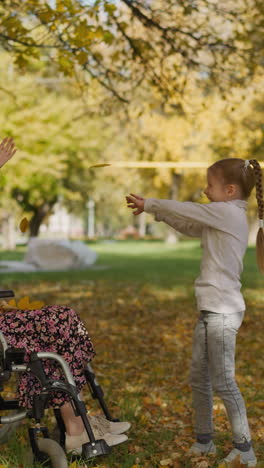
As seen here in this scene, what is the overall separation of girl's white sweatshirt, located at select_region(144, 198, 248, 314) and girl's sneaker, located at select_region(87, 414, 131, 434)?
880 millimetres

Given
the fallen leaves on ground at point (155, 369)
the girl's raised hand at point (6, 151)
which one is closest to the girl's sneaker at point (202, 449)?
the fallen leaves on ground at point (155, 369)

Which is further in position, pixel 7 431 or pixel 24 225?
pixel 7 431

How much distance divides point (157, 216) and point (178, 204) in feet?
0.68

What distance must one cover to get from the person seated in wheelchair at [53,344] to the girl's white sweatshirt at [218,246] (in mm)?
713

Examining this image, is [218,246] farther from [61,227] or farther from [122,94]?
[61,227]

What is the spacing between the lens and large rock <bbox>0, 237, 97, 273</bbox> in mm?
19438

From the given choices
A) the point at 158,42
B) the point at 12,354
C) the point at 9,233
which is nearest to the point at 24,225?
the point at 12,354

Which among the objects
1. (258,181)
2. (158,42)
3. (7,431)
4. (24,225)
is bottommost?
(7,431)

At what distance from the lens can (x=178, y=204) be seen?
3602mm

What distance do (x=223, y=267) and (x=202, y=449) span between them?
1166 mm

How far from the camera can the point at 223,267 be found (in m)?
3.59

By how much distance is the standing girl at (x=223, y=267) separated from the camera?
3590 millimetres

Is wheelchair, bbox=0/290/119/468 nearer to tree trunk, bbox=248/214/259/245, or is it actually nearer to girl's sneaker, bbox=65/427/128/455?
girl's sneaker, bbox=65/427/128/455

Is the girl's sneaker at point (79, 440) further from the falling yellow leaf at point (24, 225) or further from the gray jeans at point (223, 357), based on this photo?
the falling yellow leaf at point (24, 225)
